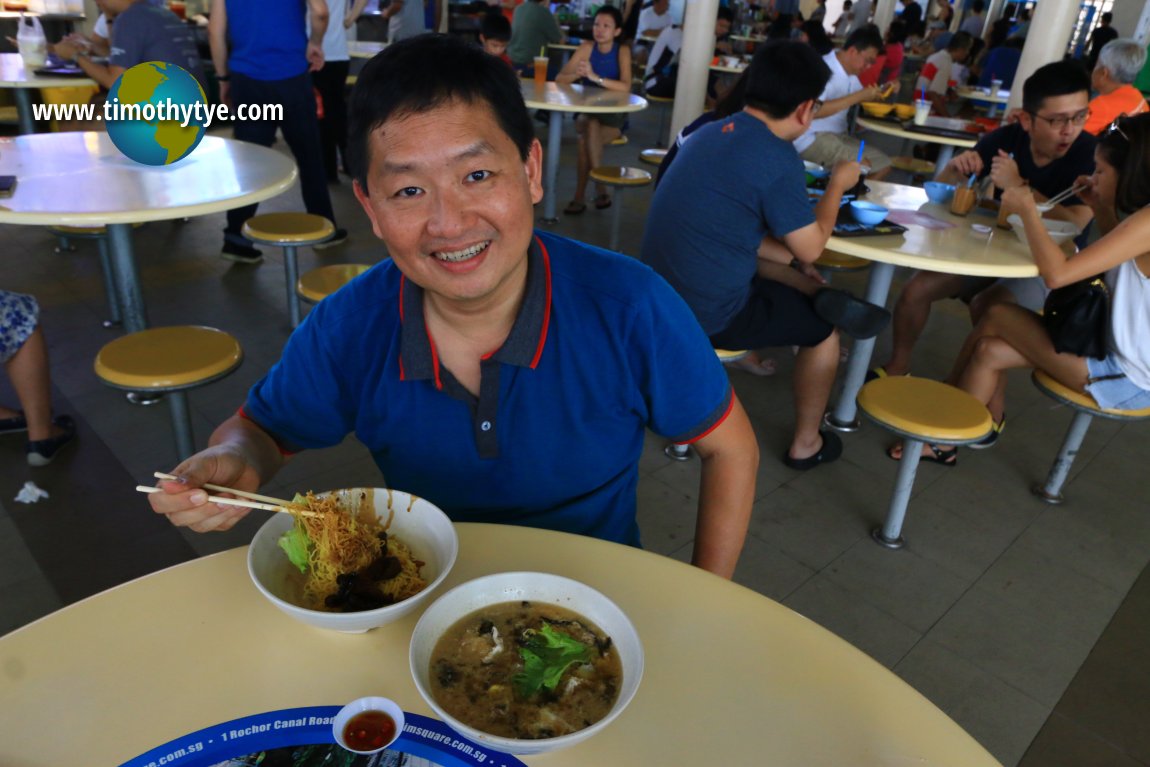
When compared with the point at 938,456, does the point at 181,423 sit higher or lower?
higher

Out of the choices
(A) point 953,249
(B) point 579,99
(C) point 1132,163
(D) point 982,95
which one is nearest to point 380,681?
(A) point 953,249

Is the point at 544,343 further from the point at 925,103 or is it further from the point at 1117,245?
the point at 925,103

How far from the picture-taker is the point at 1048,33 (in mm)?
5586

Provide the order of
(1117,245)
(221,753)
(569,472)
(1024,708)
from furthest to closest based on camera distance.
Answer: (1117,245), (1024,708), (569,472), (221,753)

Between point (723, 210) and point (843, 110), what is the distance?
3275 mm

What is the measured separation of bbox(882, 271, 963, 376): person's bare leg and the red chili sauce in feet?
10.7

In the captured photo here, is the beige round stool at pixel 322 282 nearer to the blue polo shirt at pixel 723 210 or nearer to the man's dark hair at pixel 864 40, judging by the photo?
the blue polo shirt at pixel 723 210

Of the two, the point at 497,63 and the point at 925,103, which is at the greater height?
the point at 497,63

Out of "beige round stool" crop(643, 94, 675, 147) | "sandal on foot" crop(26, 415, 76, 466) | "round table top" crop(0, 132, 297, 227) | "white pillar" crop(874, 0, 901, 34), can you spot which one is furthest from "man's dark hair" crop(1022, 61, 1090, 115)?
"white pillar" crop(874, 0, 901, 34)

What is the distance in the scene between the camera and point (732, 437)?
1.29 meters

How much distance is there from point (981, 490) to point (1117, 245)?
1.04 metres

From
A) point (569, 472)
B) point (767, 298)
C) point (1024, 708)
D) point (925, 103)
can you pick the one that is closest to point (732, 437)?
point (569, 472)

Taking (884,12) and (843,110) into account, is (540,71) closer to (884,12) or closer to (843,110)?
(843,110)

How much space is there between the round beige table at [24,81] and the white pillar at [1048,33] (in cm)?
623
